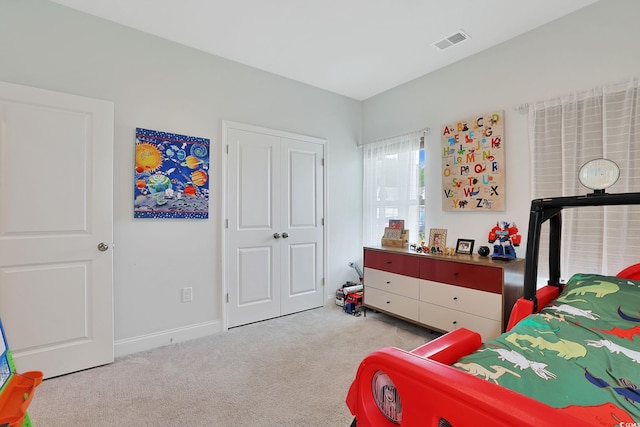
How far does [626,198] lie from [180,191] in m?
2.91

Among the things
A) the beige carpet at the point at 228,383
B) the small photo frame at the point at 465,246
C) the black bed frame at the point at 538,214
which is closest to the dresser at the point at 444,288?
the small photo frame at the point at 465,246

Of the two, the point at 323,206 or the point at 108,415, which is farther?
the point at 323,206

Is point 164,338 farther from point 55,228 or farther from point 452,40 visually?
point 452,40

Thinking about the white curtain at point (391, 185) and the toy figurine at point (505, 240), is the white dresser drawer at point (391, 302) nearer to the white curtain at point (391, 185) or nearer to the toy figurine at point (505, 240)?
the white curtain at point (391, 185)

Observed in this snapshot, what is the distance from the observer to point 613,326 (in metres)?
1.29

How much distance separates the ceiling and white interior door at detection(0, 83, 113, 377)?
897 mm

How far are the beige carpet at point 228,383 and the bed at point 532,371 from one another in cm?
→ 100

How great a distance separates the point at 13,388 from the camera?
41.3 inches

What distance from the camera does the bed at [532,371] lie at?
667 millimetres

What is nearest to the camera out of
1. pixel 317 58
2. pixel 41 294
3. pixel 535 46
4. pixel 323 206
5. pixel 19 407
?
pixel 19 407

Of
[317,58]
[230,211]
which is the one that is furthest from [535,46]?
[230,211]

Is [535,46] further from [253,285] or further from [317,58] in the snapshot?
[253,285]

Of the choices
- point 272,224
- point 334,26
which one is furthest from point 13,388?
point 334,26

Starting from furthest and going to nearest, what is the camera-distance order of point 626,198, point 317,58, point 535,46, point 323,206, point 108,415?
1. point 323,206
2. point 317,58
3. point 535,46
4. point 108,415
5. point 626,198
